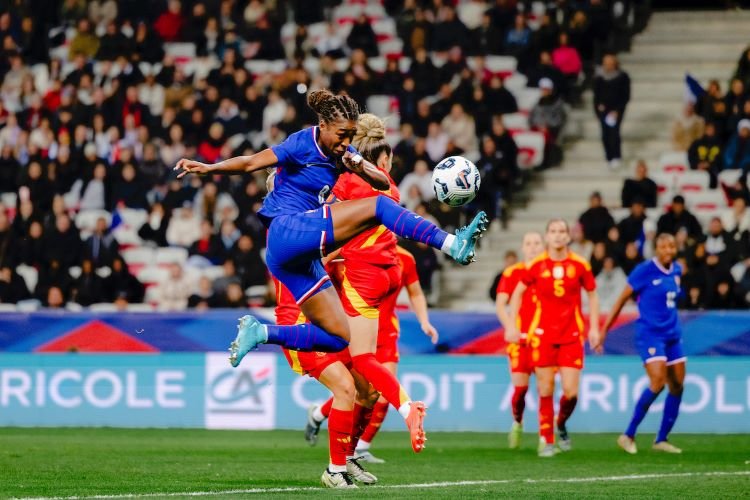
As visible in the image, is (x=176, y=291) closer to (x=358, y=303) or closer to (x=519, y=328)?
(x=519, y=328)

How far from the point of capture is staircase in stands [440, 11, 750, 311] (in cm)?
2078

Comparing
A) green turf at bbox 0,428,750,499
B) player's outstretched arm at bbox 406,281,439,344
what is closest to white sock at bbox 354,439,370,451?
green turf at bbox 0,428,750,499

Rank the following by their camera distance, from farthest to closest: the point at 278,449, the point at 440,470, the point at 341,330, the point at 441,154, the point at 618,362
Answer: the point at 441,154 < the point at 618,362 < the point at 278,449 < the point at 440,470 < the point at 341,330

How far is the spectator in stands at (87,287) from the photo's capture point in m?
19.6

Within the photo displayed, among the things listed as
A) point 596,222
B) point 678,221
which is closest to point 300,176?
point 596,222

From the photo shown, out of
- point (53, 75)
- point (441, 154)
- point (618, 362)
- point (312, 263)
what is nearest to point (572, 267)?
point (618, 362)

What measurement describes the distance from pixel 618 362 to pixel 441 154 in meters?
5.64

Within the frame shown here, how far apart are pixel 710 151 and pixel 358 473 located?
39.4 ft

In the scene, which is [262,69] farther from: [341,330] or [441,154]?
Answer: [341,330]

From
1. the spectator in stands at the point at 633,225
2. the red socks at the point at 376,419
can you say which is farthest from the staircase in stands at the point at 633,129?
the red socks at the point at 376,419

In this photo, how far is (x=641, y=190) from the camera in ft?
66.0

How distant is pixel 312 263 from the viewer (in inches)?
369

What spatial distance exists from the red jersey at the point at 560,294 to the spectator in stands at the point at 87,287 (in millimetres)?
7684

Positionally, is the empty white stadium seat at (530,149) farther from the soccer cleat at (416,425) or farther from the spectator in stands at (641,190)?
the soccer cleat at (416,425)
